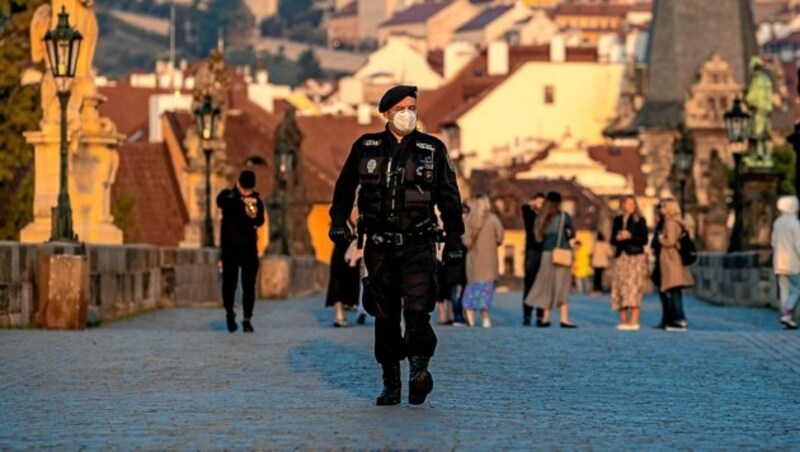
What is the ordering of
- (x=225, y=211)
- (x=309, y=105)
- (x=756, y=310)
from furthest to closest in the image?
(x=309, y=105)
(x=756, y=310)
(x=225, y=211)

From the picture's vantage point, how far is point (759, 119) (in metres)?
48.2

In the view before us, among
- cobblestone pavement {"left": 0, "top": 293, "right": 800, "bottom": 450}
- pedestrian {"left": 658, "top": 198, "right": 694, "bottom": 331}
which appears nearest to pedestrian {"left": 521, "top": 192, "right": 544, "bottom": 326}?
pedestrian {"left": 658, "top": 198, "right": 694, "bottom": 331}

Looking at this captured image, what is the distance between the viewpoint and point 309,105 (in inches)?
6718

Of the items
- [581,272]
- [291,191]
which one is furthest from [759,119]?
[581,272]

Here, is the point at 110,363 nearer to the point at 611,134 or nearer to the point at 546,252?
the point at 546,252

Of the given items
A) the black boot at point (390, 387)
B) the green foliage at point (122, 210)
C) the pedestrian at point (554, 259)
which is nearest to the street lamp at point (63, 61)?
the pedestrian at point (554, 259)

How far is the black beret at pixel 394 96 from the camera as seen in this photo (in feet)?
50.6

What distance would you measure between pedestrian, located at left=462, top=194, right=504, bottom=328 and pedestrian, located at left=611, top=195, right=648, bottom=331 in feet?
4.43

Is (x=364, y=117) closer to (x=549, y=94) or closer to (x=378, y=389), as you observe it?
(x=549, y=94)

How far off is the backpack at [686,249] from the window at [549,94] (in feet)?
392

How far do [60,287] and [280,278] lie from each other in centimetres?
2021

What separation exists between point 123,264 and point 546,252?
493 centimetres

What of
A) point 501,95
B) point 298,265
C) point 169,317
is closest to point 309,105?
point 501,95

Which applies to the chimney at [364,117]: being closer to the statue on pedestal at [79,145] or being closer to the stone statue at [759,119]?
the stone statue at [759,119]
